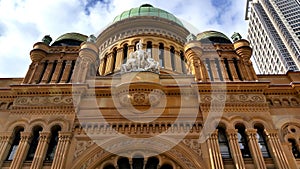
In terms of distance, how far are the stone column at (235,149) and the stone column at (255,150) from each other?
24.9 inches

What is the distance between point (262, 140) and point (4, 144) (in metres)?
13.1

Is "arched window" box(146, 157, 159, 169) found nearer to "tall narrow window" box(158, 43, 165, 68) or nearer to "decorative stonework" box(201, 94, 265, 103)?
"decorative stonework" box(201, 94, 265, 103)

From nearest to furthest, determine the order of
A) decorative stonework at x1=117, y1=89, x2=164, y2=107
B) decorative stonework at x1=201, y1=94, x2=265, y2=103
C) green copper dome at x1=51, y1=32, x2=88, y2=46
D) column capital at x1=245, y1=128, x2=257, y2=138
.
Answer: column capital at x1=245, y1=128, x2=257, y2=138, decorative stonework at x1=117, y1=89, x2=164, y2=107, decorative stonework at x1=201, y1=94, x2=265, y2=103, green copper dome at x1=51, y1=32, x2=88, y2=46

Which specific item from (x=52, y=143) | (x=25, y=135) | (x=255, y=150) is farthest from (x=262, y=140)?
(x=25, y=135)

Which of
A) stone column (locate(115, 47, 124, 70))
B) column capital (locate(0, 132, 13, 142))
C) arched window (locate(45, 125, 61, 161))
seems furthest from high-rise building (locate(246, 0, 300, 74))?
column capital (locate(0, 132, 13, 142))

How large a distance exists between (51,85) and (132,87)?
4.65 m

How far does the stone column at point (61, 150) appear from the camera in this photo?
44.4ft

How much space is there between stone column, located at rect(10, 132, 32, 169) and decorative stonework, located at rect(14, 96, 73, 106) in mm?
2010

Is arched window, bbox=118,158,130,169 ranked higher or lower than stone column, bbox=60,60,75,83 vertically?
lower

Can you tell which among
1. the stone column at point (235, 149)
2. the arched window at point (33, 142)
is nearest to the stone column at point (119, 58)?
the arched window at point (33, 142)

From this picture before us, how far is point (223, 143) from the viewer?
49.1 ft

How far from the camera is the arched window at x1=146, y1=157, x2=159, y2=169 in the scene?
46.9 feet

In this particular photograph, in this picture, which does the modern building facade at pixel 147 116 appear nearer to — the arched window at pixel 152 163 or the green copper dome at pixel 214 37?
the arched window at pixel 152 163

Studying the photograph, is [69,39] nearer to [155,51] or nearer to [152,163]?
[155,51]
